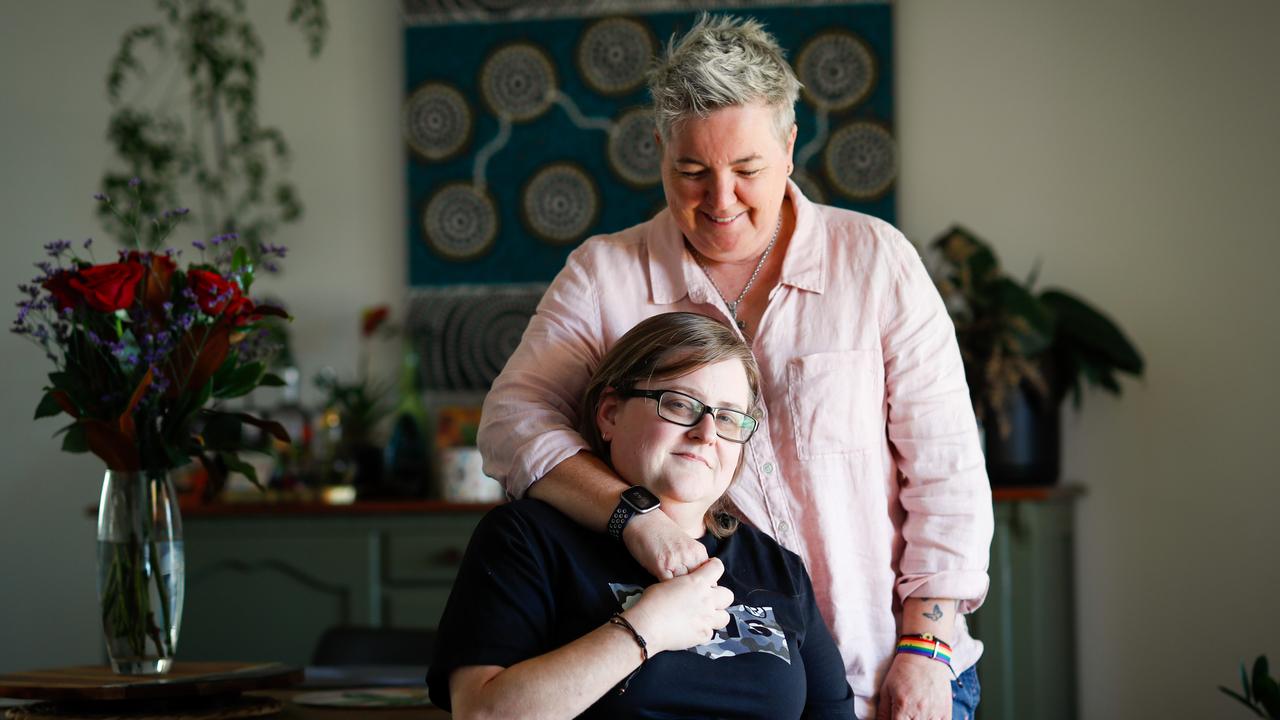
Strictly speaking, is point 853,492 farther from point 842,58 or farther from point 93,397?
point 842,58

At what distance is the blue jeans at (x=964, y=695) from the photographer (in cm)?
165

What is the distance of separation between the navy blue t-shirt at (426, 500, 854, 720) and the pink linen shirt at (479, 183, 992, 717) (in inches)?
5.1

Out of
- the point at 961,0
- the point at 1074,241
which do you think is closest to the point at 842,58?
the point at 961,0

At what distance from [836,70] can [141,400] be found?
2.47 metres

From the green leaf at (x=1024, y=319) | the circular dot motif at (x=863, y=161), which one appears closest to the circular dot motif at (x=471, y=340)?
the circular dot motif at (x=863, y=161)

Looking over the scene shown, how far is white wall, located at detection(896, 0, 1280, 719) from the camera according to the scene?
3420mm

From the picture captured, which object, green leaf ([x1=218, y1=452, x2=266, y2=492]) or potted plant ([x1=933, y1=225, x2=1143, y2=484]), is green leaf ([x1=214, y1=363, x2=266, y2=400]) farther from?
potted plant ([x1=933, y1=225, x2=1143, y2=484])

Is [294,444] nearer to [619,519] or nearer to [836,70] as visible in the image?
[836,70]

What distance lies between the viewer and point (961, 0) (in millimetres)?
3617

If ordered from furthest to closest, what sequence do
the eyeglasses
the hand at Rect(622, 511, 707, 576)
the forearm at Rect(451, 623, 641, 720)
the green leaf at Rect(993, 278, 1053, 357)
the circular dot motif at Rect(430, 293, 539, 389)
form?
the circular dot motif at Rect(430, 293, 539, 389) → the green leaf at Rect(993, 278, 1053, 357) → the eyeglasses → the hand at Rect(622, 511, 707, 576) → the forearm at Rect(451, 623, 641, 720)

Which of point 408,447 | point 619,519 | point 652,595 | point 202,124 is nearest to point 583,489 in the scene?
point 619,519

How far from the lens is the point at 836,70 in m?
3.63

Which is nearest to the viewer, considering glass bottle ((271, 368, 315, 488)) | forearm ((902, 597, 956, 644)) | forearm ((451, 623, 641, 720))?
forearm ((451, 623, 641, 720))

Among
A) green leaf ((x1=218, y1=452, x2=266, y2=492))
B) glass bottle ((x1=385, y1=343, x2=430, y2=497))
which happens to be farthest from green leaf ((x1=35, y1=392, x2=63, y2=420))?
glass bottle ((x1=385, y1=343, x2=430, y2=497))
